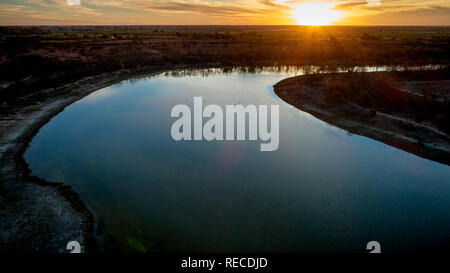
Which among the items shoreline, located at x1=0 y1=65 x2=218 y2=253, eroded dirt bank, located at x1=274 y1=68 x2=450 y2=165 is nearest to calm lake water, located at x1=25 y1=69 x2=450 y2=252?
shoreline, located at x1=0 y1=65 x2=218 y2=253

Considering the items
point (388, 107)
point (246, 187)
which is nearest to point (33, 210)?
point (246, 187)

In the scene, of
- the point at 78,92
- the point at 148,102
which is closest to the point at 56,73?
the point at 78,92

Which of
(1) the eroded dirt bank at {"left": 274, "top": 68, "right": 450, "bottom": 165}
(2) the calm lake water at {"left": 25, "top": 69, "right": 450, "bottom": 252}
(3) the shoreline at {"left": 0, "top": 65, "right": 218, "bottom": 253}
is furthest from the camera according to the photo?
(1) the eroded dirt bank at {"left": 274, "top": 68, "right": 450, "bottom": 165}

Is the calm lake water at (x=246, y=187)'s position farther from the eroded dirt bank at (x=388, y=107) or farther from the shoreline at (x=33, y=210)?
the eroded dirt bank at (x=388, y=107)

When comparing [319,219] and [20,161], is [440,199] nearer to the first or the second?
[319,219]

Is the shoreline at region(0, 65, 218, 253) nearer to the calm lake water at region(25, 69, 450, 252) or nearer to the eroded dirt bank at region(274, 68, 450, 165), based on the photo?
the calm lake water at region(25, 69, 450, 252)
